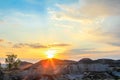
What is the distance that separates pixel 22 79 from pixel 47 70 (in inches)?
639

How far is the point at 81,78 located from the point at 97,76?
5732 mm

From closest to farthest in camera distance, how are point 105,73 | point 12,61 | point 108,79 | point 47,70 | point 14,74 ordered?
point 108,79 → point 105,73 → point 14,74 → point 47,70 → point 12,61

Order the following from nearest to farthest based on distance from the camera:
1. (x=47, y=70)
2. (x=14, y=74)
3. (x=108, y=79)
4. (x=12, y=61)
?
(x=108, y=79) < (x=14, y=74) < (x=47, y=70) < (x=12, y=61)

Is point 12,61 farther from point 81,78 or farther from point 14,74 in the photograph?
point 81,78

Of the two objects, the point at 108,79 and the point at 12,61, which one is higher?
the point at 12,61

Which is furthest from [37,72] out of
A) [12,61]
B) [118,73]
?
[12,61]

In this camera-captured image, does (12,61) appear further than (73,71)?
Yes

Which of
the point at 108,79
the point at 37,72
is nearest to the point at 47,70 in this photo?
the point at 37,72

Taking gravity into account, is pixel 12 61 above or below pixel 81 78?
above

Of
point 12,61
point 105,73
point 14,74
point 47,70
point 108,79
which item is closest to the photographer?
point 108,79

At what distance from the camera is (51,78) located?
287 ft

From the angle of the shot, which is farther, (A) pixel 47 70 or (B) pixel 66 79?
(A) pixel 47 70

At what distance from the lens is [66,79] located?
290 feet

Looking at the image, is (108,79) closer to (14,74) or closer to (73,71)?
(73,71)
